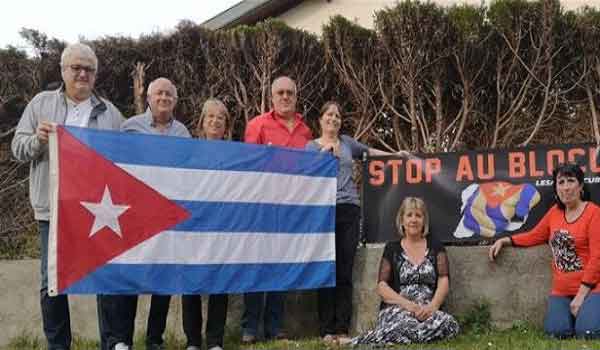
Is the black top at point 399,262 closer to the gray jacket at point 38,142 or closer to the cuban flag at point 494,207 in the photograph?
the cuban flag at point 494,207

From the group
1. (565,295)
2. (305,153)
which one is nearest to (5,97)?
(305,153)

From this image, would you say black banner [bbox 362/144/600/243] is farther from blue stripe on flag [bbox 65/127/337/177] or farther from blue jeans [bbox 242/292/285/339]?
blue jeans [bbox 242/292/285/339]

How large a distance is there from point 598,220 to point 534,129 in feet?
15.5

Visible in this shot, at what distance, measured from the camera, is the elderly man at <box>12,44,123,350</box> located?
15.7 feet

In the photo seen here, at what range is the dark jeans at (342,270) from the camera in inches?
239

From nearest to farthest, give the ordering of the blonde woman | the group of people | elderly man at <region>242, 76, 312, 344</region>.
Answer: the group of people
the blonde woman
elderly man at <region>242, 76, 312, 344</region>

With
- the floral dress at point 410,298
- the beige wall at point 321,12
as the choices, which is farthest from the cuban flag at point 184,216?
the beige wall at point 321,12

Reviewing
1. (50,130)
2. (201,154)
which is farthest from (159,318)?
(50,130)

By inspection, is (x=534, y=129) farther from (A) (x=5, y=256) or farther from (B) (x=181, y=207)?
(A) (x=5, y=256)

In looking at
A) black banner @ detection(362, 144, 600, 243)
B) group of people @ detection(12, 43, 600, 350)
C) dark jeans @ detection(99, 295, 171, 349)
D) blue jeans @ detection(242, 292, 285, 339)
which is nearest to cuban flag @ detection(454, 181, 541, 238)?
black banner @ detection(362, 144, 600, 243)

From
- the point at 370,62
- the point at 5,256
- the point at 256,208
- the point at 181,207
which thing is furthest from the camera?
the point at 370,62

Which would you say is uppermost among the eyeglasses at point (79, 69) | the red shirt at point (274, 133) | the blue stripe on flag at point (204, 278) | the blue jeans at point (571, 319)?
the eyeglasses at point (79, 69)

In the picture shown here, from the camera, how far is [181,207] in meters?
5.39

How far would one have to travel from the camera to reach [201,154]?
18.2ft
